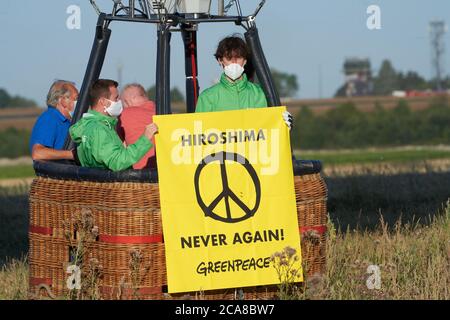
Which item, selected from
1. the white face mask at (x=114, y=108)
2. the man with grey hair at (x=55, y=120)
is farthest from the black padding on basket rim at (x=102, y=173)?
the man with grey hair at (x=55, y=120)

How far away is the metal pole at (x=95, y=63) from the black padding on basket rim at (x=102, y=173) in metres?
0.72

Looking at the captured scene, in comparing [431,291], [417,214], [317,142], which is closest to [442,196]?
[417,214]

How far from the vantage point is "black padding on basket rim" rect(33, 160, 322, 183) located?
8.42m

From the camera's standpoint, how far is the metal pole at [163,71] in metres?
9.24

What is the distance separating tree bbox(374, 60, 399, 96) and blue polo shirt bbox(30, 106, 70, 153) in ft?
276

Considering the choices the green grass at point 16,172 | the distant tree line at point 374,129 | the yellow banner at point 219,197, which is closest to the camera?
the yellow banner at point 219,197

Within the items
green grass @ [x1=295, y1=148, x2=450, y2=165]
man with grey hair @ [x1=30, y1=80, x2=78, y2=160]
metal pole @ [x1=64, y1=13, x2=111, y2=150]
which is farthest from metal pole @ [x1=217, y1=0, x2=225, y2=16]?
green grass @ [x1=295, y1=148, x2=450, y2=165]

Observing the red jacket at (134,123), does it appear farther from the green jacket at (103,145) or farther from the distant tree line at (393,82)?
the distant tree line at (393,82)

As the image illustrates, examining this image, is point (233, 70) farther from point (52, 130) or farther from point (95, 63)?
point (52, 130)

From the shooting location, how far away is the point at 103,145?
8617mm

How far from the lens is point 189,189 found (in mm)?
8398

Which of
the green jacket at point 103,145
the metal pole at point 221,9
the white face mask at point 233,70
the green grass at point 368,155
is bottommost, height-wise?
the green grass at point 368,155
